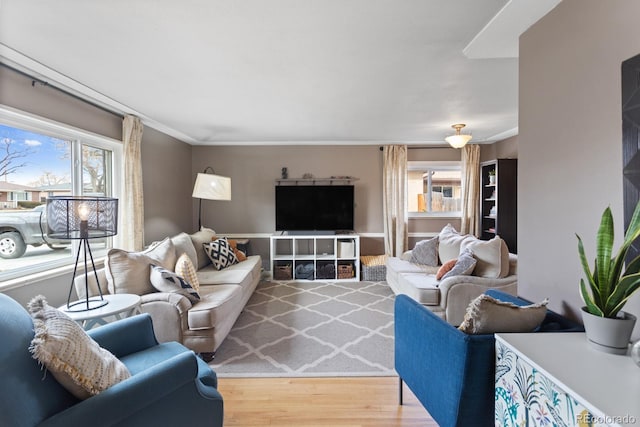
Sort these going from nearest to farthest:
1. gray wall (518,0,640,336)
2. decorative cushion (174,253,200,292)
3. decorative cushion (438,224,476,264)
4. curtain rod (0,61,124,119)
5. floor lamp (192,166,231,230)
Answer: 1. gray wall (518,0,640,336)
2. curtain rod (0,61,124,119)
3. decorative cushion (174,253,200,292)
4. decorative cushion (438,224,476,264)
5. floor lamp (192,166,231,230)

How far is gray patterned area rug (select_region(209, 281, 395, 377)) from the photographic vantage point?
237cm

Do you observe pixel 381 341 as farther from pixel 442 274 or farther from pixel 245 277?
pixel 245 277

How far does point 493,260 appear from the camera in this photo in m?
3.04

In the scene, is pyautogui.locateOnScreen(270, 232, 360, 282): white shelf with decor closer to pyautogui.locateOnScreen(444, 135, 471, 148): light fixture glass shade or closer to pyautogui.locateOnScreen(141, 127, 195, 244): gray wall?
pyautogui.locateOnScreen(141, 127, 195, 244): gray wall

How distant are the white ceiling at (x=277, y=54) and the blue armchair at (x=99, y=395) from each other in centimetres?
157

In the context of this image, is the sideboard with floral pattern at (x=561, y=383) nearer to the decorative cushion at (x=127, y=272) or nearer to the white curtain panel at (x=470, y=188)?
the decorative cushion at (x=127, y=272)

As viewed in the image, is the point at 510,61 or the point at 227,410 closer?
the point at 227,410

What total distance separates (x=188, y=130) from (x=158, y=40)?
2.59m

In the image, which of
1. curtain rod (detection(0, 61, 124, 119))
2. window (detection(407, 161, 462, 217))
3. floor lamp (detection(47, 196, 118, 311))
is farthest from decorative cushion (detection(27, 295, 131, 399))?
window (detection(407, 161, 462, 217))

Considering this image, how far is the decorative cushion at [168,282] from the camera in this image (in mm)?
2412

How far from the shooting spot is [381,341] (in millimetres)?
2801

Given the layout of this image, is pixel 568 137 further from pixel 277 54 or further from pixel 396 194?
pixel 396 194

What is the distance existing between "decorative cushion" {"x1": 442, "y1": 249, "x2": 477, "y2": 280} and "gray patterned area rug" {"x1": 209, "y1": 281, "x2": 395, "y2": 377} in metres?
0.84

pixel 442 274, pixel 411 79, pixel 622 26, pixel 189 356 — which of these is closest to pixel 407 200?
pixel 442 274
